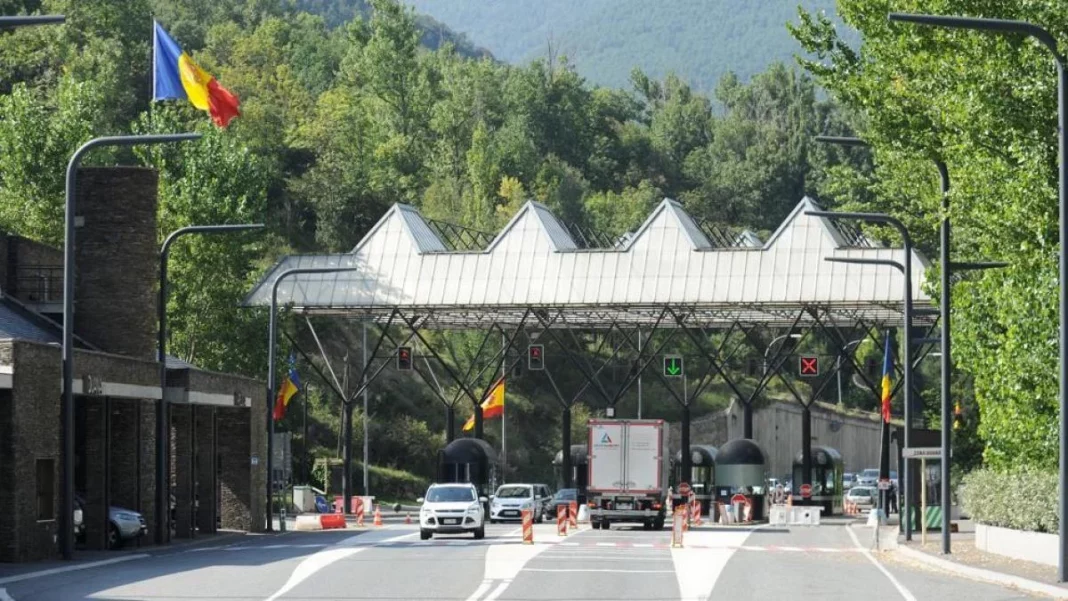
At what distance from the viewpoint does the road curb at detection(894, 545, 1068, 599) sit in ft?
93.3

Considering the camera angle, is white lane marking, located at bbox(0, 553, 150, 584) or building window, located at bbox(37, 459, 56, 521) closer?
white lane marking, located at bbox(0, 553, 150, 584)

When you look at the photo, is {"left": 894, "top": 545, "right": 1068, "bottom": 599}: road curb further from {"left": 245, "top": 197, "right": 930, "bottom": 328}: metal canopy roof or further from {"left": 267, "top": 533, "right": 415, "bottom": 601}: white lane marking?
{"left": 245, "top": 197, "right": 930, "bottom": 328}: metal canopy roof

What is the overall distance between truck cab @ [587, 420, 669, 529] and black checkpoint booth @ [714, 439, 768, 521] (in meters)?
16.7

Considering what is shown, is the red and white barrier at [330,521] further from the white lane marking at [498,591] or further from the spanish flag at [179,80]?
the white lane marking at [498,591]

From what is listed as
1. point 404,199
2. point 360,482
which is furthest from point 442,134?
point 360,482

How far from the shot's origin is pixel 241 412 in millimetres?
58844

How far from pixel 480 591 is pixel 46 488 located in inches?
599

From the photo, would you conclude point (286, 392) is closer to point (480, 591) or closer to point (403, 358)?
point (403, 358)

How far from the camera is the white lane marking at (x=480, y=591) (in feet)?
89.7

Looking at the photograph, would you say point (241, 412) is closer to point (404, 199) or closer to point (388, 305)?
point (388, 305)

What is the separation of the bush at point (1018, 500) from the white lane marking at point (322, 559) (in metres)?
13.3

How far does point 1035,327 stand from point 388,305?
4140cm

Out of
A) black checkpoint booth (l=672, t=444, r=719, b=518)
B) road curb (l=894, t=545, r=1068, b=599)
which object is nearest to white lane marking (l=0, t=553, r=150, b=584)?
road curb (l=894, t=545, r=1068, b=599)

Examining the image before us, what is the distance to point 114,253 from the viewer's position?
50.3 m
